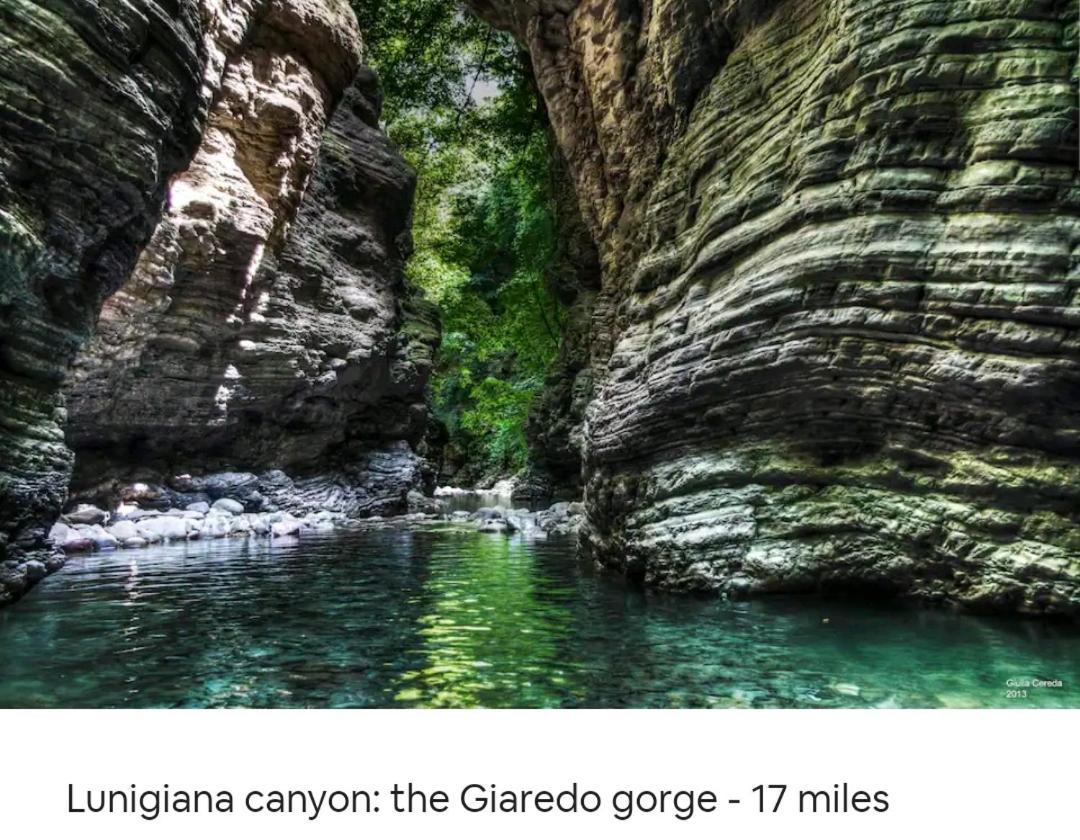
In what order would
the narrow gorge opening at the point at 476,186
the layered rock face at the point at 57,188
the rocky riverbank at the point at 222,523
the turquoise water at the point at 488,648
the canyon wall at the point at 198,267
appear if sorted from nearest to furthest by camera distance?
the turquoise water at the point at 488,648, the layered rock face at the point at 57,188, the canyon wall at the point at 198,267, the rocky riverbank at the point at 222,523, the narrow gorge opening at the point at 476,186

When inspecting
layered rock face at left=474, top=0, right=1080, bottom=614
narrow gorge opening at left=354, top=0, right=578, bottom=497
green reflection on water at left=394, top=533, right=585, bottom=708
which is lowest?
green reflection on water at left=394, top=533, right=585, bottom=708

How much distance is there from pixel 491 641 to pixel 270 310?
1221 centimetres

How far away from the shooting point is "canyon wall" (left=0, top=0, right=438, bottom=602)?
20.2ft

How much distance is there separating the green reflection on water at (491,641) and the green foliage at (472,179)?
15.1 meters

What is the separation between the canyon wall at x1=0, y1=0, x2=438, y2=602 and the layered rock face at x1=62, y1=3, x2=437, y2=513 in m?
0.04

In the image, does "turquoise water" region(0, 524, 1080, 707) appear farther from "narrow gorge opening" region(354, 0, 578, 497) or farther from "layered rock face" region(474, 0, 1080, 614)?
"narrow gorge opening" region(354, 0, 578, 497)

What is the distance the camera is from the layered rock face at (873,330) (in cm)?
549

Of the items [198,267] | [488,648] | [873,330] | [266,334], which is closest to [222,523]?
[266,334]

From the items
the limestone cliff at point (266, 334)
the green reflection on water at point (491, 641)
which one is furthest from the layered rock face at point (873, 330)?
the limestone cliff at point (266, 334)

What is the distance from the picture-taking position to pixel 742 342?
7.02 m

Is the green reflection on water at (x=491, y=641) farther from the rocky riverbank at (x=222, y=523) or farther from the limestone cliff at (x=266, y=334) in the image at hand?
the limestone cliff at (x=266, y=334)

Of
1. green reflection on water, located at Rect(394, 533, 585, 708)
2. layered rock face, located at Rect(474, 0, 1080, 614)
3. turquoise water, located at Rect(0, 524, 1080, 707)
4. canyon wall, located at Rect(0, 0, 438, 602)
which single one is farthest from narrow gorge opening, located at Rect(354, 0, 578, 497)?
turquoise water, located at Rect(0, 524, 1080, 707)

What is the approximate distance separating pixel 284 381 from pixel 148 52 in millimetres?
9377

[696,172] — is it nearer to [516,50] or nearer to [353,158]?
[353,158]
